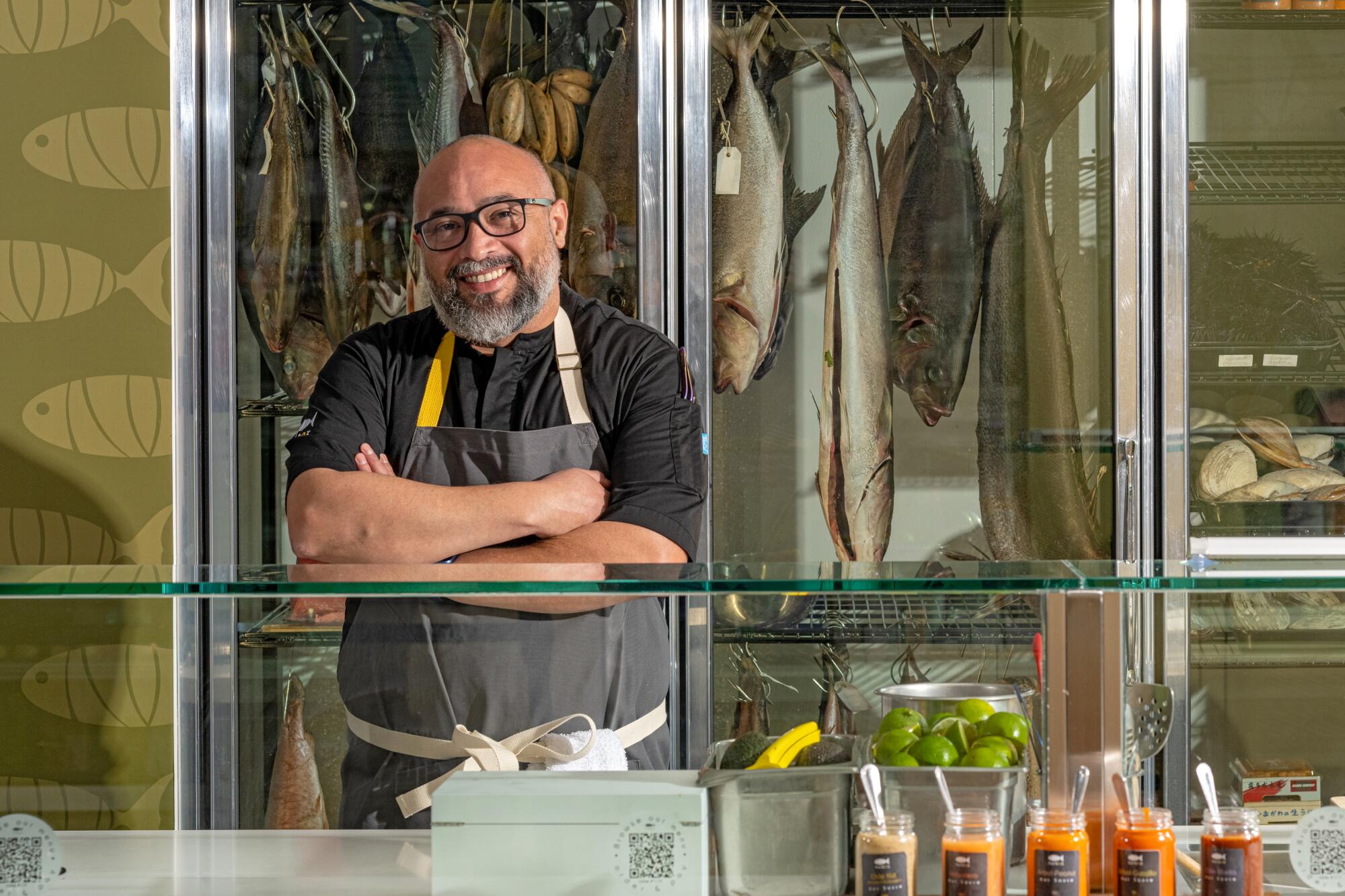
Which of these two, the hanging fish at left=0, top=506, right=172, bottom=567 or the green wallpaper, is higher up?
the green wallpaper

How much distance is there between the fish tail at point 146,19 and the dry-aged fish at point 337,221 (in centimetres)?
28

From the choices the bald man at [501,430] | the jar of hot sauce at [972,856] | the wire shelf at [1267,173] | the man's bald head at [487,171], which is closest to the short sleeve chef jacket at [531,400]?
the bald man at [501,430]

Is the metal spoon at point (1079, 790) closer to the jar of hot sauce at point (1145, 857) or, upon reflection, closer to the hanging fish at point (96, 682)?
the jar of hot sauce at point (1145, 857)

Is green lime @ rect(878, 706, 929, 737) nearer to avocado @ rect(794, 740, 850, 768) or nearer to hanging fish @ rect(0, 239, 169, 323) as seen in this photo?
avocado @ rect(794, 740, 850, 768)

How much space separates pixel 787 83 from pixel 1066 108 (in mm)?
622

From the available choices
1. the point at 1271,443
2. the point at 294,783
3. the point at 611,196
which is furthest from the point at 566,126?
the point at 294,783

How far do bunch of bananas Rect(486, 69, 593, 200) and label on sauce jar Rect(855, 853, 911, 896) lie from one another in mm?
1992

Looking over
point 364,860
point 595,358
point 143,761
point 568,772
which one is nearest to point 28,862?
point 143,761

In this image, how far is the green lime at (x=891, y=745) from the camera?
3.32ft

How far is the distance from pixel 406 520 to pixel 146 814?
29.1 inches

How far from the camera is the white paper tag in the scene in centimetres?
269

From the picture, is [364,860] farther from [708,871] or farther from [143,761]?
[708,871]

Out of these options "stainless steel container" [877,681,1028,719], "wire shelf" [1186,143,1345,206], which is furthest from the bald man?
"wire shelf" [1186,143,1345,206]

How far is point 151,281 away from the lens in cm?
258
